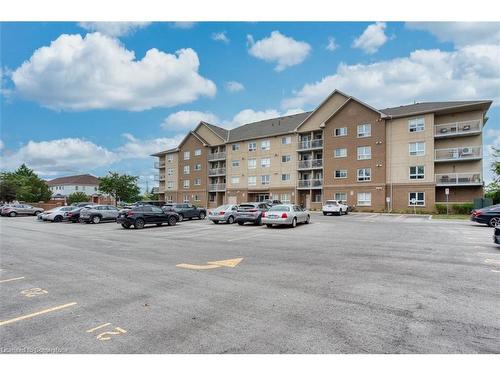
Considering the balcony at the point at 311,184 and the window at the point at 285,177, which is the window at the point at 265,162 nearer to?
the window at the point at 285,177

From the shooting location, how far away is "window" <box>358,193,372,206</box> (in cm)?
3885

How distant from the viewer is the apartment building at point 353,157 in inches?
1382

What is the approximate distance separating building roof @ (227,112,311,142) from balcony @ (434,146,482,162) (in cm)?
1996

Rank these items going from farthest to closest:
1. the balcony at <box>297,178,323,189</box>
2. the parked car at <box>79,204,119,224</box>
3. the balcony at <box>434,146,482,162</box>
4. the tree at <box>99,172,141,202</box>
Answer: the tree at <box>99,172,141,202</box>
the balcony at <box>297,178,323,189</box>
the balcony at <box>434,146,482,162</box>
the parked car at <box>79,204,119,224</box>

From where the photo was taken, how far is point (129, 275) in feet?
24.7

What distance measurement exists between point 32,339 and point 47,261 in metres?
6.45

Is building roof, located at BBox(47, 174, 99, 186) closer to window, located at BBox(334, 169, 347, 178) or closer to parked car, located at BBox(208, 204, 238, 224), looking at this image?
window, located at BBox(334, 169, 347, 178)

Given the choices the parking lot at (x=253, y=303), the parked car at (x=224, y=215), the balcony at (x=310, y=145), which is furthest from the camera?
the balcony at (x=310, y=145)

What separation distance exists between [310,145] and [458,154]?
60.0 ft

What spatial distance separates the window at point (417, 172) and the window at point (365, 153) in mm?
5228

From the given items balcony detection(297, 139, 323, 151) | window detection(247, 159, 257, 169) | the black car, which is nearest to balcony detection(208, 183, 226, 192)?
window detection(247, 159, 257, 169)

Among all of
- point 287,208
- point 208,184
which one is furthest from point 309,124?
point 287,208

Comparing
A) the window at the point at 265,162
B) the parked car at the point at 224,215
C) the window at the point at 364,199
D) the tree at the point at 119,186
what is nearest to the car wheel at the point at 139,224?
the parked car at the point at 224,215

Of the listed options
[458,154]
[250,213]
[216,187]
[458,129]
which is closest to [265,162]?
[216,187]
